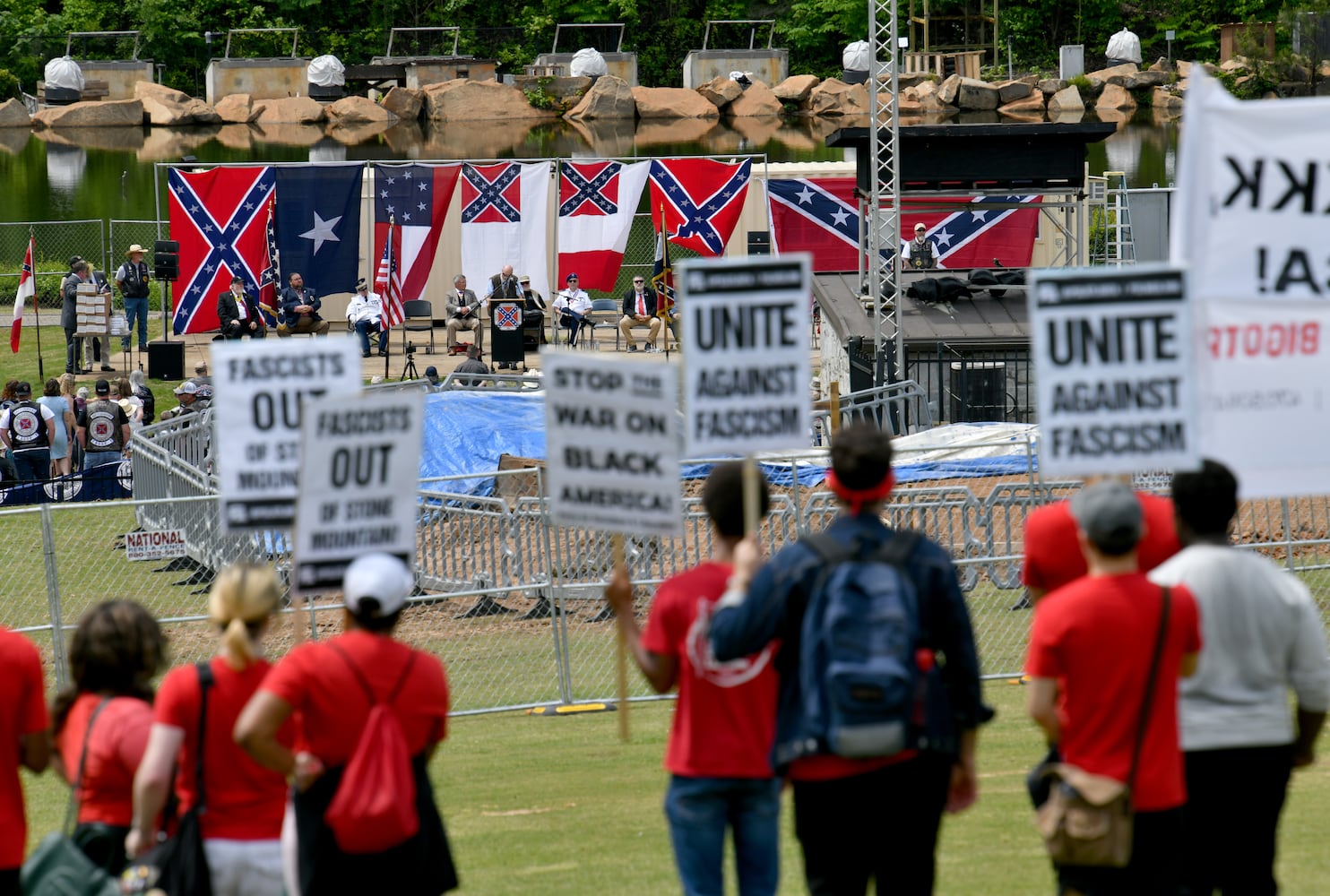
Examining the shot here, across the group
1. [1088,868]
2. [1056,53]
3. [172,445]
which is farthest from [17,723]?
[1056,53]

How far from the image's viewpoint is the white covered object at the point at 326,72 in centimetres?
8225

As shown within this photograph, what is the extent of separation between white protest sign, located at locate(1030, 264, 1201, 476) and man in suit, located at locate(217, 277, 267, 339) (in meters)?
21.7

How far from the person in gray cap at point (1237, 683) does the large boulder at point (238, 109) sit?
78.4 m

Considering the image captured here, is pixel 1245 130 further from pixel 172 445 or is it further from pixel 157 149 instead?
pixel 157 149

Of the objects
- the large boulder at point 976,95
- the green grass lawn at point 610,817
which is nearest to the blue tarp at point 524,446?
the green grass lawn at point 610,817

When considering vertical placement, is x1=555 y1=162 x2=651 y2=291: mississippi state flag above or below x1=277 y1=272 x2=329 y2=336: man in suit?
above

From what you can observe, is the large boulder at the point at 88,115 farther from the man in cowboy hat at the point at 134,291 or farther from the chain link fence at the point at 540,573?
the chain link fence at the point at 540,573

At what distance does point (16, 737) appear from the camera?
195 inches

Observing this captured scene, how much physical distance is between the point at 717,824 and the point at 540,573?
826 cm

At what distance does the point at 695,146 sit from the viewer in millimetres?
75188

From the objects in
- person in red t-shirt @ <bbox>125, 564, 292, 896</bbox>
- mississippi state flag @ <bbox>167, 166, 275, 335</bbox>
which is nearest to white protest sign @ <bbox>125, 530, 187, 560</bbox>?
person in red t-shirt @ <bbox>125, 564, 292, 896</bbox>

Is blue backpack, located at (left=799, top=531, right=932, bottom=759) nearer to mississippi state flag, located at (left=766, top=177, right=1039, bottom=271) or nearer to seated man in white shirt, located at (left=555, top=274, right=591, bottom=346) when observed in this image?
seated man in white shirt, located at (left=555, top=274, right=591, bottom=346)

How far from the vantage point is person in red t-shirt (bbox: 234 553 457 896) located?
460cm

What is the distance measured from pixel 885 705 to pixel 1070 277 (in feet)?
5.51
